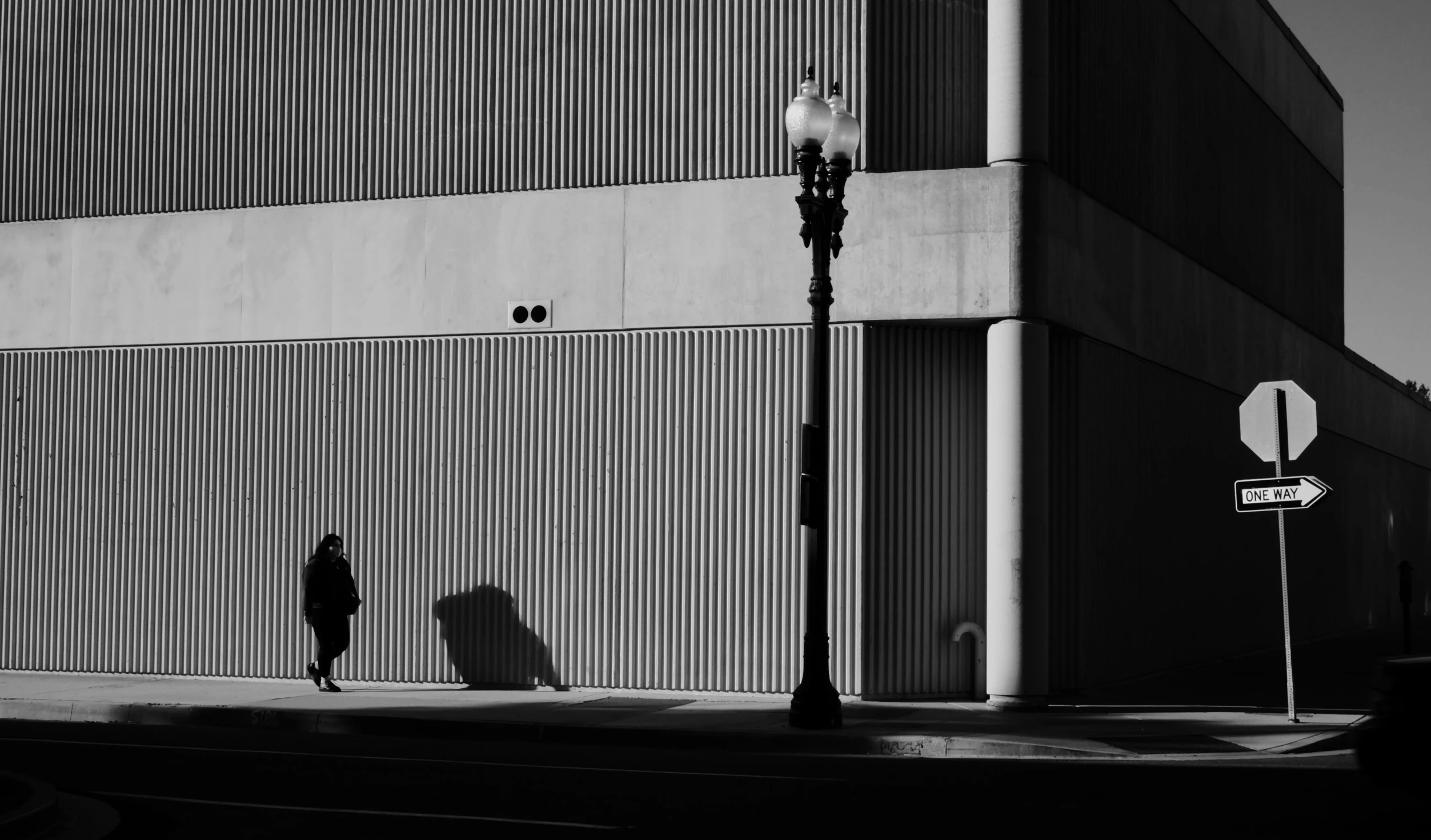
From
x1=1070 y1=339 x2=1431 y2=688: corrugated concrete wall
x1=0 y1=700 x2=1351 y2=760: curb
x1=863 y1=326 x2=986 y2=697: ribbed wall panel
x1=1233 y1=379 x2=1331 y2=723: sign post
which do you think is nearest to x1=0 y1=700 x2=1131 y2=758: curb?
x1=0 y1=700 x2=1351 y2=760: curb

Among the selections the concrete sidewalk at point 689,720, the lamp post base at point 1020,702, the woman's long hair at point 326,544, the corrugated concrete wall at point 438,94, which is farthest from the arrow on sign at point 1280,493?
the woman's long hair at point 326,544

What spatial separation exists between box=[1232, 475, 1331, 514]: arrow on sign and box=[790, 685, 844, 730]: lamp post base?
432 cm

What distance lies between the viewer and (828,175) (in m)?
15.3

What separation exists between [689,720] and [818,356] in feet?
11.9

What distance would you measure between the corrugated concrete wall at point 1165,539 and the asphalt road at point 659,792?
238 inches

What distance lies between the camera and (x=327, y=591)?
1862 cm

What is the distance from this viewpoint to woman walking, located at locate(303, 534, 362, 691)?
61.0 ft

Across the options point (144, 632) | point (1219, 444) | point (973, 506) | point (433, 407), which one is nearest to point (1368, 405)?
point (1219, 444)

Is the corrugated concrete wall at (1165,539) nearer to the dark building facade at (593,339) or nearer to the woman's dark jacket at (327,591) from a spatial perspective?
the dark building facade at (593,339)

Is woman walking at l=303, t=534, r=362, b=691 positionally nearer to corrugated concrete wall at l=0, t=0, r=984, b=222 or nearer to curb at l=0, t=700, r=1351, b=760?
curb at l=0, t=700, r=1351, b=760

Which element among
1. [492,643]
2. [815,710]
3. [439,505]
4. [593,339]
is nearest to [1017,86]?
[593,339]

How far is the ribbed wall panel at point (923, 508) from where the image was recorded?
17828 mm

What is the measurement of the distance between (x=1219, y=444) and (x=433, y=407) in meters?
11.5

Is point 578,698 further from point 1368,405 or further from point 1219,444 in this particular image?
point 1368,405
